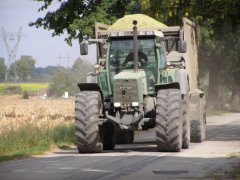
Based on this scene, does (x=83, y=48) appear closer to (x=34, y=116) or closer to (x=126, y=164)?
(x=126, y=164)

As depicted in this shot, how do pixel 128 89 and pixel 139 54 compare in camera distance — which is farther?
pixel 139 54

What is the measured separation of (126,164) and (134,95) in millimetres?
3925

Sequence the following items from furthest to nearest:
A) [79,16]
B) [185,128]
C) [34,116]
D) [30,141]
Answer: [34,116], [79,16], [30,141], [185,128]

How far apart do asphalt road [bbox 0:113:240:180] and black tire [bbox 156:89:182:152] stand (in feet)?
1.00

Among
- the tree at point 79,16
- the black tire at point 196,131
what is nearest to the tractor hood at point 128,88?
the black tire at point 196,131

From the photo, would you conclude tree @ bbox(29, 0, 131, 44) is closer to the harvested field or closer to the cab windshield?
the harvested field

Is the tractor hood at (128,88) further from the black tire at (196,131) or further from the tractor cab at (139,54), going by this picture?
the black tire at (196,131)

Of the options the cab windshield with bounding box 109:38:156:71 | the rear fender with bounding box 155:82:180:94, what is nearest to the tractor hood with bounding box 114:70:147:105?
the rear fender with bounding box 155:82:180:94

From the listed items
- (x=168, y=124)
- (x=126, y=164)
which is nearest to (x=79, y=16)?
(x=168, y=124)

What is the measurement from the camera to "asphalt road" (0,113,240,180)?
14570 millimetres

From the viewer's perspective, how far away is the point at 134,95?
20453 millimetres

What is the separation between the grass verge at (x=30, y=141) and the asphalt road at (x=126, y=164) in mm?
703

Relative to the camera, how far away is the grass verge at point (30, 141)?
810 inches

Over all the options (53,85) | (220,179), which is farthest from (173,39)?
(53,85)
